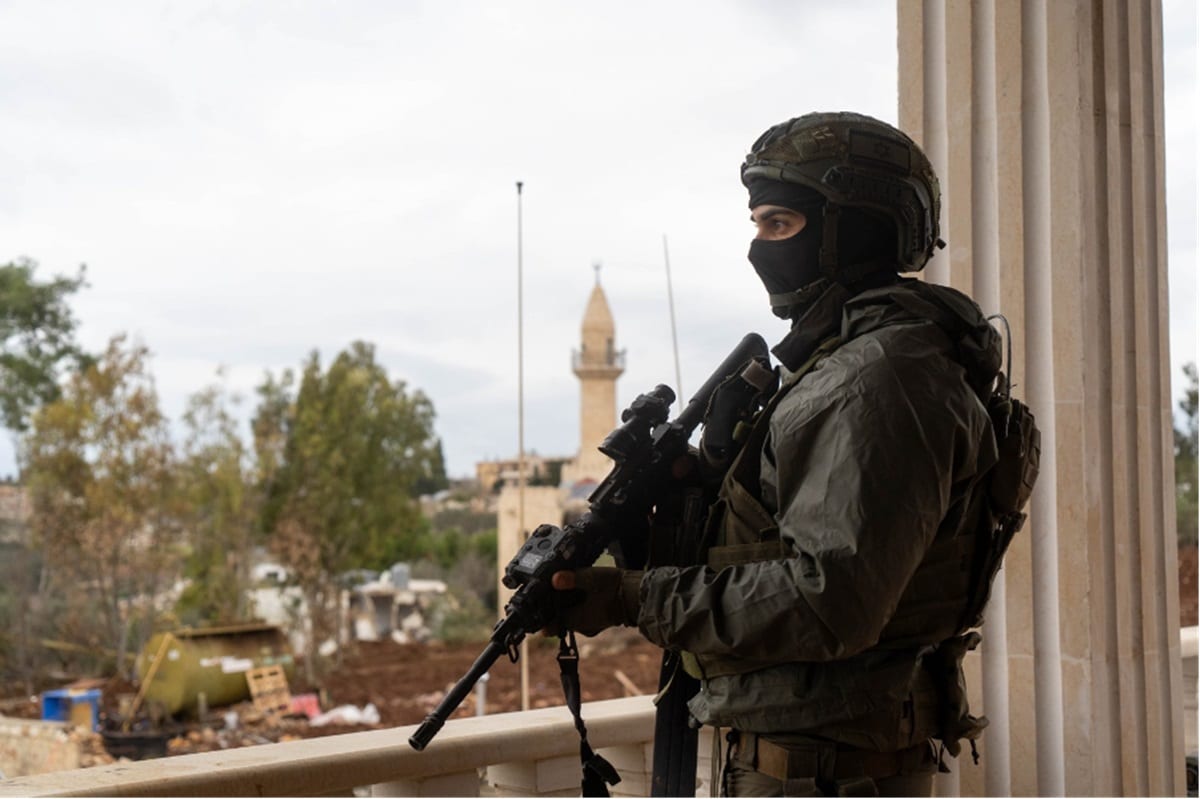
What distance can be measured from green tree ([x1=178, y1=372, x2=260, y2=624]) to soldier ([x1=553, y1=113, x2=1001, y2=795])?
3022 cm

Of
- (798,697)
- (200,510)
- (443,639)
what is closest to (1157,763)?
(798,697)

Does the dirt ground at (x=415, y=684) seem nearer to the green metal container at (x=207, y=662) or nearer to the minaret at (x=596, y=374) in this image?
the green metal container at (x=207, y=662)

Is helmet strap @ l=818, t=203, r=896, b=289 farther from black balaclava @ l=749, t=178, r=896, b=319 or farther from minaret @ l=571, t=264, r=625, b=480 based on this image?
minaret @ l=571, t=264, r=625, b=480

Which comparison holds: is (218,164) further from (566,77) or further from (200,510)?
(200,510)

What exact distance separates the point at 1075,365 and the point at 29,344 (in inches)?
1258

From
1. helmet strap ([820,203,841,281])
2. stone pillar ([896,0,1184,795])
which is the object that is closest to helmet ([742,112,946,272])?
helmet strap ([820,203,841,281])

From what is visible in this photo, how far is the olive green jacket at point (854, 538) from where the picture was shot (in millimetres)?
1408

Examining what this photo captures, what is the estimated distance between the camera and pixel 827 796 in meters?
1.56

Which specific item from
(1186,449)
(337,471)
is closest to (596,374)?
(337,471)

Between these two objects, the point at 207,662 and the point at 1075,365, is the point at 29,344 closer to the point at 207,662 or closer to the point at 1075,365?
the point at 207,662

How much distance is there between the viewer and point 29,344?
3081cm

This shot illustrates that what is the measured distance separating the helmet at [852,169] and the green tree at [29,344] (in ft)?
102

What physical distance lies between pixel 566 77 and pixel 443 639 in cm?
2662

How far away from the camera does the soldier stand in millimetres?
1419
